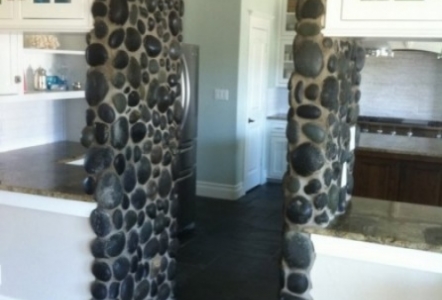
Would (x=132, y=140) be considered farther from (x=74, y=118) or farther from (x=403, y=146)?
(x=403, y=146)

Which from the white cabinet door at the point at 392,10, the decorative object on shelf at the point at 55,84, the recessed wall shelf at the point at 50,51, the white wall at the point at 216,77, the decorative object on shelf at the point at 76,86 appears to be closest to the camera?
the white cabinet door at the point at 392,10

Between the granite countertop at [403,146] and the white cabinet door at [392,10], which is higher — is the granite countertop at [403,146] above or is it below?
below

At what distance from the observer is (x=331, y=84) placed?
2.34 m

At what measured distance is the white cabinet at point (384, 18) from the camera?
2139 mm

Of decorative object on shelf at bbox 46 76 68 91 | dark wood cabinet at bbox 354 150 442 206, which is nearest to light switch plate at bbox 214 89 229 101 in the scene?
dark wood cabinet at bbox 354 150 442 206

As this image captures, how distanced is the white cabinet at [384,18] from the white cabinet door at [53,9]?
135cm

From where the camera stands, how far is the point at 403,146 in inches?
182

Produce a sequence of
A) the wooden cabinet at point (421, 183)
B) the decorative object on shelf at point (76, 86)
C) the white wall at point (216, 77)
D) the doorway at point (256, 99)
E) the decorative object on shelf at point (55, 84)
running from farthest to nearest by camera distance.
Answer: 1. the doorway at point (256, 99)
2. the white wall at point (216, 77)
3. the wooden cabinet at point (421, 183)
4. the decorative object on shelf at point (76, 86)
5. the decorative object on shelf at point (55, 84)

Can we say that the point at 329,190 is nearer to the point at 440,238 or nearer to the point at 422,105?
the point at 440,238

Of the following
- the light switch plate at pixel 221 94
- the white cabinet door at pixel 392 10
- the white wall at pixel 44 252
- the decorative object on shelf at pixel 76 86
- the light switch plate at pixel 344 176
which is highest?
the white cabinet door at pixel 392 10

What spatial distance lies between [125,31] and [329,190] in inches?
54.0

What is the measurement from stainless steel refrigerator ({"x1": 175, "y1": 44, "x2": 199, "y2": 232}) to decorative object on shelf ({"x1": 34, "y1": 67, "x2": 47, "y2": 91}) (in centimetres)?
121

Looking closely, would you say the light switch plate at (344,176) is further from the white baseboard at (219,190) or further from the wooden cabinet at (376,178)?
the white baseboard at (219,190)

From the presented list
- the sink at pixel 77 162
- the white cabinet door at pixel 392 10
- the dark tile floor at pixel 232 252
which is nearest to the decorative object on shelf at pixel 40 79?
the sink at pixel 77 162
